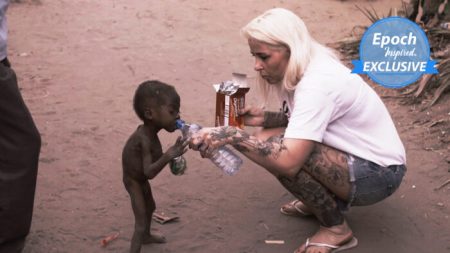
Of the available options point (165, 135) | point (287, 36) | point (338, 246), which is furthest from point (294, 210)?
point (165, 135)

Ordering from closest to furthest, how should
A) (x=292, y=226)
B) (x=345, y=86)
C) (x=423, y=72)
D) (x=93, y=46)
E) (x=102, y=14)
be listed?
(x=345, y=86) < (x=292, y=226) < (x=423, y=72) < (x=93, y=46) < (x=102, y=14)

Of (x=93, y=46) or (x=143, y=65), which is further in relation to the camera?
(x=93, y=46)

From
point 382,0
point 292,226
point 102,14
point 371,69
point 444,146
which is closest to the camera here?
point 292,226

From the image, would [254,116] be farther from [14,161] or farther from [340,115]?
[14,161]

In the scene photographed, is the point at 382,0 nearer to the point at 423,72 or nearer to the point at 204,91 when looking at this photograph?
the point at 423,72

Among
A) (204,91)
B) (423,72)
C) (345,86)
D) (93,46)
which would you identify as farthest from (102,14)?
(345,86)

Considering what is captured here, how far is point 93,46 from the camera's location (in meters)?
6.61

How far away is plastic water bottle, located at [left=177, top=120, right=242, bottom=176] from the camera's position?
293cm

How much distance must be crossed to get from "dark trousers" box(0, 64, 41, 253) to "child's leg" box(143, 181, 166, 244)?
1.87 ft

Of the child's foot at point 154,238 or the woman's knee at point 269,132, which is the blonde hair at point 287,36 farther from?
the child's foot at point 154,238

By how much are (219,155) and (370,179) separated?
0.80 metres

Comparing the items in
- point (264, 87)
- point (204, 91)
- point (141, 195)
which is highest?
point (264, 87)

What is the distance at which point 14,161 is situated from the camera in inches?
113

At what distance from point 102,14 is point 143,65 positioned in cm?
187
